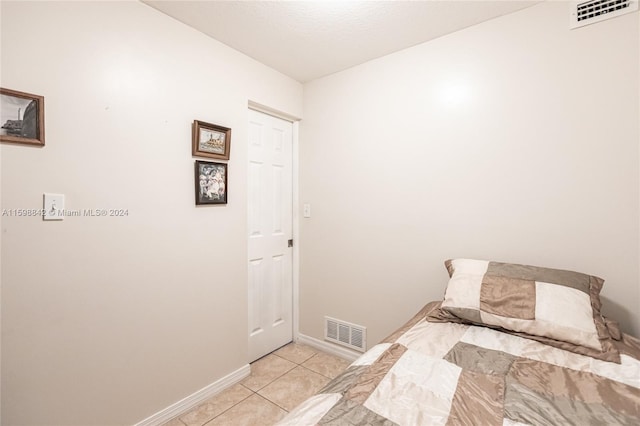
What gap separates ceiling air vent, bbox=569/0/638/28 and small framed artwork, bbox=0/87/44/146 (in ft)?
8.81

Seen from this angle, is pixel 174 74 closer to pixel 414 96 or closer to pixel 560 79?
pixel 414 96

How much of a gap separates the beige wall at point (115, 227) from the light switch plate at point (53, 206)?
3 centimetres

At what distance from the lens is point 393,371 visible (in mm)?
1083

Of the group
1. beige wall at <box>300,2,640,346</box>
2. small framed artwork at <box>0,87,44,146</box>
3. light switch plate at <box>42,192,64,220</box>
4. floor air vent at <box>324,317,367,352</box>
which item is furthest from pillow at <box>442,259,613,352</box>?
small framed artwork at <box>0,87,44,146</box>

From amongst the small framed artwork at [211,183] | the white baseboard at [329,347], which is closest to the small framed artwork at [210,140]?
the small framed artwork at [211,183]

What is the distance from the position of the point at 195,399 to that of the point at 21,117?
1.83 m

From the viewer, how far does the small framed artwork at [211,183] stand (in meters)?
1.95

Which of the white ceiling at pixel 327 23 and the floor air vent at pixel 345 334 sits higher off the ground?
the white ceiling at pixel 327 23

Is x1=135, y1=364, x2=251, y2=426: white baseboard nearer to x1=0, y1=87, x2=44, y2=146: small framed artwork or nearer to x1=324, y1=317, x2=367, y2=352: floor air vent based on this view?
x1=324, y1=317, x2=367, y2=352: floor air vent

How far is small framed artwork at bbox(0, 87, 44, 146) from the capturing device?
1266mm

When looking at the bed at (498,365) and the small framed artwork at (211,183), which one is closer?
the bed at (498,365)

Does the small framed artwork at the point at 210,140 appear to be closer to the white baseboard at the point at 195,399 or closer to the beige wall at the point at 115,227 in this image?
the beige wall at the point at 115,227

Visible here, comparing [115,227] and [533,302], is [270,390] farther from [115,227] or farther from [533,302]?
[533,302]

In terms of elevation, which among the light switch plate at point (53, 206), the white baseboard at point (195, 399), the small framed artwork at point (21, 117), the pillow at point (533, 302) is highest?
the small framed artwork at point (21, 117)
